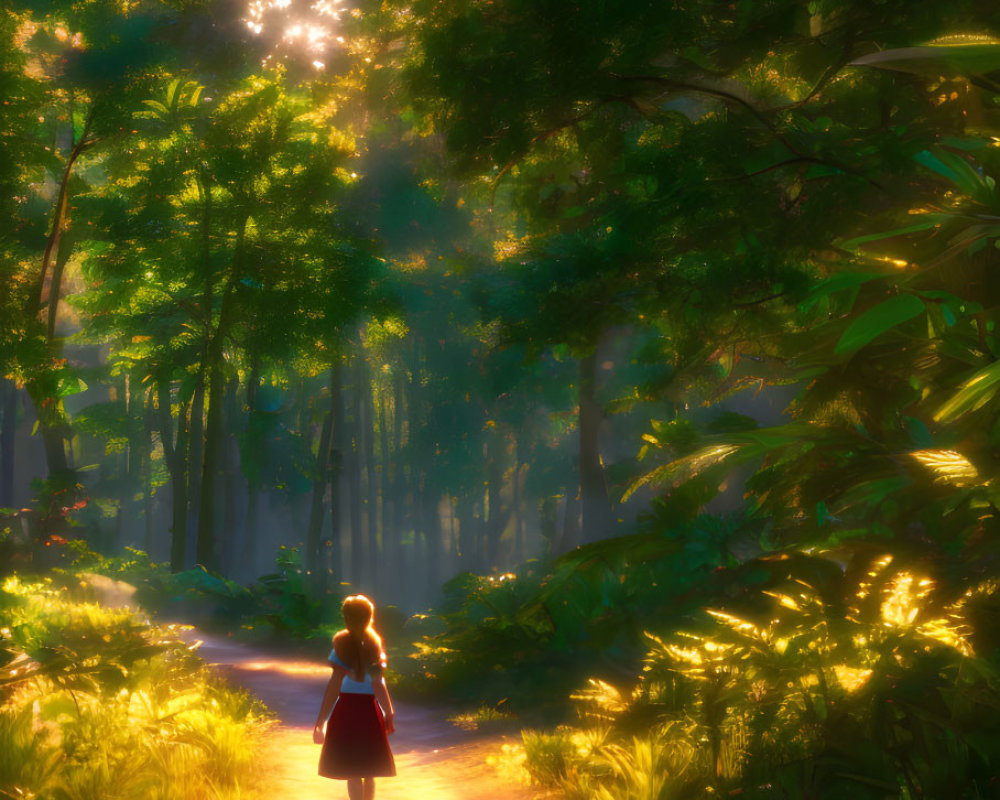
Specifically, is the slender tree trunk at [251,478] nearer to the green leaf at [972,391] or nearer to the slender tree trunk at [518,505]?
the slender tree trunk at [518,505]

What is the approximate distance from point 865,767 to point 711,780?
1217mm

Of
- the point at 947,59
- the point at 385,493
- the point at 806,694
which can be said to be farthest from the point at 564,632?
the point at 385,493

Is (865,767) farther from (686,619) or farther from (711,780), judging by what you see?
(686,619)

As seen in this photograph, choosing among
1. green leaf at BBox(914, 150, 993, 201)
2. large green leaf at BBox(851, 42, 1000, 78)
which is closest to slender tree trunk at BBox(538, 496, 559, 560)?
green leaf at BBox(914, 150, 993, 201)

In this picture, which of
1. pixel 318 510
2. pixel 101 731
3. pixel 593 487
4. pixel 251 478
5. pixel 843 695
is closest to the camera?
pixel 843 695

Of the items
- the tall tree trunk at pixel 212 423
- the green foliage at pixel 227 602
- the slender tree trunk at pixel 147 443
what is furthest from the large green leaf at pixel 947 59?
the slender tree trunk at pixel 147 443

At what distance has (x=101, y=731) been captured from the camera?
6.50 meters

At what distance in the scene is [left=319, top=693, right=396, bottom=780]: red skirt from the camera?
593 cm

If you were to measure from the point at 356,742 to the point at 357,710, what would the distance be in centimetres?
20

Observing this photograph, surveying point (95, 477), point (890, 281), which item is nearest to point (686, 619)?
point (890, 281)

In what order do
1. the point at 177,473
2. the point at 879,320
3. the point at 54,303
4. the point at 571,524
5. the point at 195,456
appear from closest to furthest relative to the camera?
the point at 879,320 < the point at 54,303 < the point at 195,456 < the point at 177,473 < the point at 571,524

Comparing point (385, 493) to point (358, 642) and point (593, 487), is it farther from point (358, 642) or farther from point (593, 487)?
point (358, 642)

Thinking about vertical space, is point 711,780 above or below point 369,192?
below

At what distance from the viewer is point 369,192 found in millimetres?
24172
